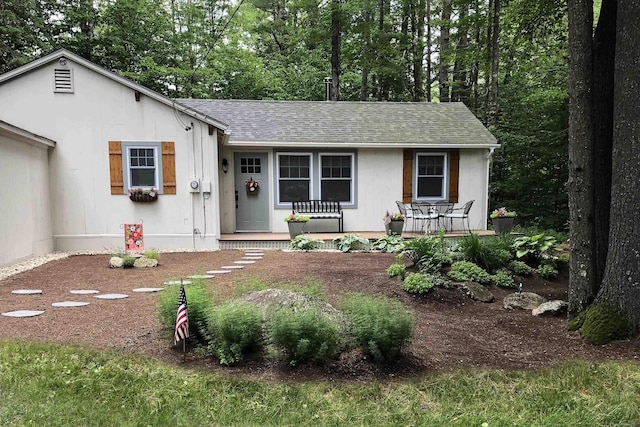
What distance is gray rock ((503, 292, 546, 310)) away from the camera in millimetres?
4586

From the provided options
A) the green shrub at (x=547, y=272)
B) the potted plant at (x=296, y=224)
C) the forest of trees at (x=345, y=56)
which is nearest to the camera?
the green shrub at (x=547, y=272)

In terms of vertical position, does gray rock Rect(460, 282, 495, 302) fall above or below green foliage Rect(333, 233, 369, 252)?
below

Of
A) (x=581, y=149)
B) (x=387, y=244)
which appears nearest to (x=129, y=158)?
(x=387, y=244)

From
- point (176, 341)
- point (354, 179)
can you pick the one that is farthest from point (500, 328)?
point (354, 179)

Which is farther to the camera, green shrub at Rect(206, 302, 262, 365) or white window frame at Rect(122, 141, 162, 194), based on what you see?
white window frame at Rect(122, 141, 162, 194)

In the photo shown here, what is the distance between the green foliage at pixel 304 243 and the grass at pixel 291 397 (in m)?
5.34

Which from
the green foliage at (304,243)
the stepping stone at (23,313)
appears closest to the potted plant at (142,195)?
the green foliage at (304,243)

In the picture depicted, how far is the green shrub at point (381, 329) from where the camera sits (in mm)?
2838

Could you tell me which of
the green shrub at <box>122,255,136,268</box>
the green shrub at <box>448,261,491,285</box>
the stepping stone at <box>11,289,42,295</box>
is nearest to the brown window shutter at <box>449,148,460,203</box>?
the green shrub at <box>448,261,491,285</box>

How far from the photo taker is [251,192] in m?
9.88

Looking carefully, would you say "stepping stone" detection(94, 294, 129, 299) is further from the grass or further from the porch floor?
the porch floor

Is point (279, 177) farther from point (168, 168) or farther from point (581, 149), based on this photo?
point (581, 149)

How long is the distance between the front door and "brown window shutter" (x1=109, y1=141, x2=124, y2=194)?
2.58 meters

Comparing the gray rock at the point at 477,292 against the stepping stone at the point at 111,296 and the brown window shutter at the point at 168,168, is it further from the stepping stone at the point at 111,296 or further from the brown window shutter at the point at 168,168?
the brown window shutter at the point at 168,168
